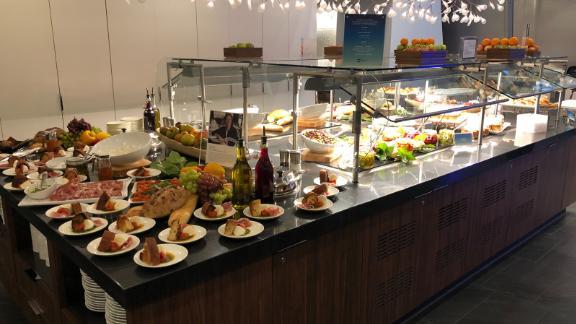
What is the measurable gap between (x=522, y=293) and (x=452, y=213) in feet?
2.76

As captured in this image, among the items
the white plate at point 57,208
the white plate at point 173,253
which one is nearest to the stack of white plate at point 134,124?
the white plate at point 57,208

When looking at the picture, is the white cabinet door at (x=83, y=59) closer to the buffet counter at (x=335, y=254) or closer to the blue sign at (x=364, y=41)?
the buffet counter at (x=335, y=254)

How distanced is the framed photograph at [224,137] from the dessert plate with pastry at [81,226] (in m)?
0.73

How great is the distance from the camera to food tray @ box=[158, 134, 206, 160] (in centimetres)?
267

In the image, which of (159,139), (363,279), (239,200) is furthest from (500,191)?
(159,139)

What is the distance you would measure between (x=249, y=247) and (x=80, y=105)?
3.48 metres

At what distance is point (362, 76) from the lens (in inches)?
90.8

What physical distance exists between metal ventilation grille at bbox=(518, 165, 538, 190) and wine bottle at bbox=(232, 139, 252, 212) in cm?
232

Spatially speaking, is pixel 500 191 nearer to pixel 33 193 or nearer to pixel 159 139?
pixel 159 139

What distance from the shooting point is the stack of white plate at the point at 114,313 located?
5.64 ft

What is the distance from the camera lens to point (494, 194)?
10.4 ft

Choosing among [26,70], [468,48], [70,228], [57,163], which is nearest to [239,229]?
[70,228]

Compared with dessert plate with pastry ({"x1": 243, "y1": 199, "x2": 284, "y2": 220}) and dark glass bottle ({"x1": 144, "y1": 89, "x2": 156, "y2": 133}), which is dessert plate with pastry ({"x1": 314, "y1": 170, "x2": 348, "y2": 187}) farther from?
dark glass bottle ({"x1": 144, "y1": 89, "x2": 156, "y2": 133})

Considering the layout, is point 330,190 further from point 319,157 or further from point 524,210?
point 524,210
